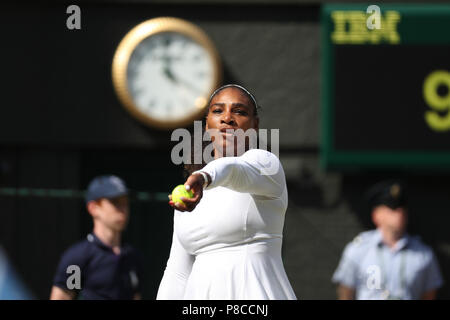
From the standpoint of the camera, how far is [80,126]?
10.9 m

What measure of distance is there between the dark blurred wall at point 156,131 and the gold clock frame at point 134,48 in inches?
6.6

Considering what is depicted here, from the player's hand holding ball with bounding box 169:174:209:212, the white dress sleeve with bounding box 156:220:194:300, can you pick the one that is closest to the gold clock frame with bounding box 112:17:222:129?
the white dress sleeve with bounding box 156:220:194:300

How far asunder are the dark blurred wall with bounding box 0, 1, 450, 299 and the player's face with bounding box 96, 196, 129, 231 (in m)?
3.60

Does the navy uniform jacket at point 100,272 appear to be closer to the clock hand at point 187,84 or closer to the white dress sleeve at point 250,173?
the white dress sleeve at point 250,173

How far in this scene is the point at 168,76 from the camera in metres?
10.7

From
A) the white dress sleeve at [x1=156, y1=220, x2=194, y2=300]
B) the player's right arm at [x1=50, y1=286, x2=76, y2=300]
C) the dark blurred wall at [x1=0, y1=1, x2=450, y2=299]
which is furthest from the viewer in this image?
the dark blurred wall at [x1=0, y1=1, x2=450, y2=299]

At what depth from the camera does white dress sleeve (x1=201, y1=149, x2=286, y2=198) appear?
2.99 meters

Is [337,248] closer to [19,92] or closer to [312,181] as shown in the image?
[312,181]

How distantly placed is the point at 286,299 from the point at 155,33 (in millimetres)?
7661

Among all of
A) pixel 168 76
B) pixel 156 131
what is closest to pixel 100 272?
pixel 156 131

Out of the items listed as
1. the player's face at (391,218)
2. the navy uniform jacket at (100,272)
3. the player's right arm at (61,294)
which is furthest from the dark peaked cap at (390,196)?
the player's right arm at (61,294)

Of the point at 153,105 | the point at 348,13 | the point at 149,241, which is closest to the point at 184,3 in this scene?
the point at 153,105

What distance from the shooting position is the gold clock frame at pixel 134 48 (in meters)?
10.6

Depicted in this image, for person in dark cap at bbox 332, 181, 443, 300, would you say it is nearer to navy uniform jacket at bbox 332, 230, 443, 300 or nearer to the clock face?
navy uniform jacket at bbox 332, 230, 443, 300
